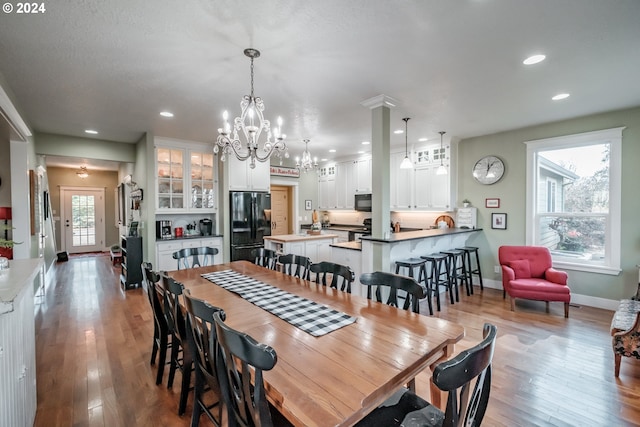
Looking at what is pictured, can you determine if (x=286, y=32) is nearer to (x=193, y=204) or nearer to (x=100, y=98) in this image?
(x=100, y=98)

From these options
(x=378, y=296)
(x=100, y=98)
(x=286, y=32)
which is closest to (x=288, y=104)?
(x=286, y=32)

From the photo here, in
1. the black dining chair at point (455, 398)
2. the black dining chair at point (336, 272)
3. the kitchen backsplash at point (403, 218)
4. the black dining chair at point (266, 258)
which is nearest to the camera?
the black dining chair at point (455, 398)

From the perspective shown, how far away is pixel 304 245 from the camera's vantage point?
520 centimetres

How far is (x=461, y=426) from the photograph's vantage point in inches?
39.8

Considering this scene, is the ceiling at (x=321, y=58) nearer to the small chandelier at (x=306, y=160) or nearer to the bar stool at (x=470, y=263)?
the small chandelier at (x=306, y=160)

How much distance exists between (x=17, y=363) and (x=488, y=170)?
5980mm

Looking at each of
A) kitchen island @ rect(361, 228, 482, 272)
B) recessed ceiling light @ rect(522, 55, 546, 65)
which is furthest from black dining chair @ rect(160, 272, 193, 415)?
recessed ceiling light @ rect(522, 55, 546, 65)

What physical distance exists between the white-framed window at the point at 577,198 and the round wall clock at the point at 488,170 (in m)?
0.44

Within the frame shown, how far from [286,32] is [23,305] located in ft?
7.88

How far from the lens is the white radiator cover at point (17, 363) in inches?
50.2

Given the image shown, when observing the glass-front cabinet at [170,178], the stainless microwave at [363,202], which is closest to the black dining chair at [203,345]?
the glass-front cabinet at [170,178]

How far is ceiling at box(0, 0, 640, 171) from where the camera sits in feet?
6.28

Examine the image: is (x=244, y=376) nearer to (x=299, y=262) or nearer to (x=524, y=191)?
(x=299, y=262)

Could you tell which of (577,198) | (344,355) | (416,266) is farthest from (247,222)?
(577,198)
